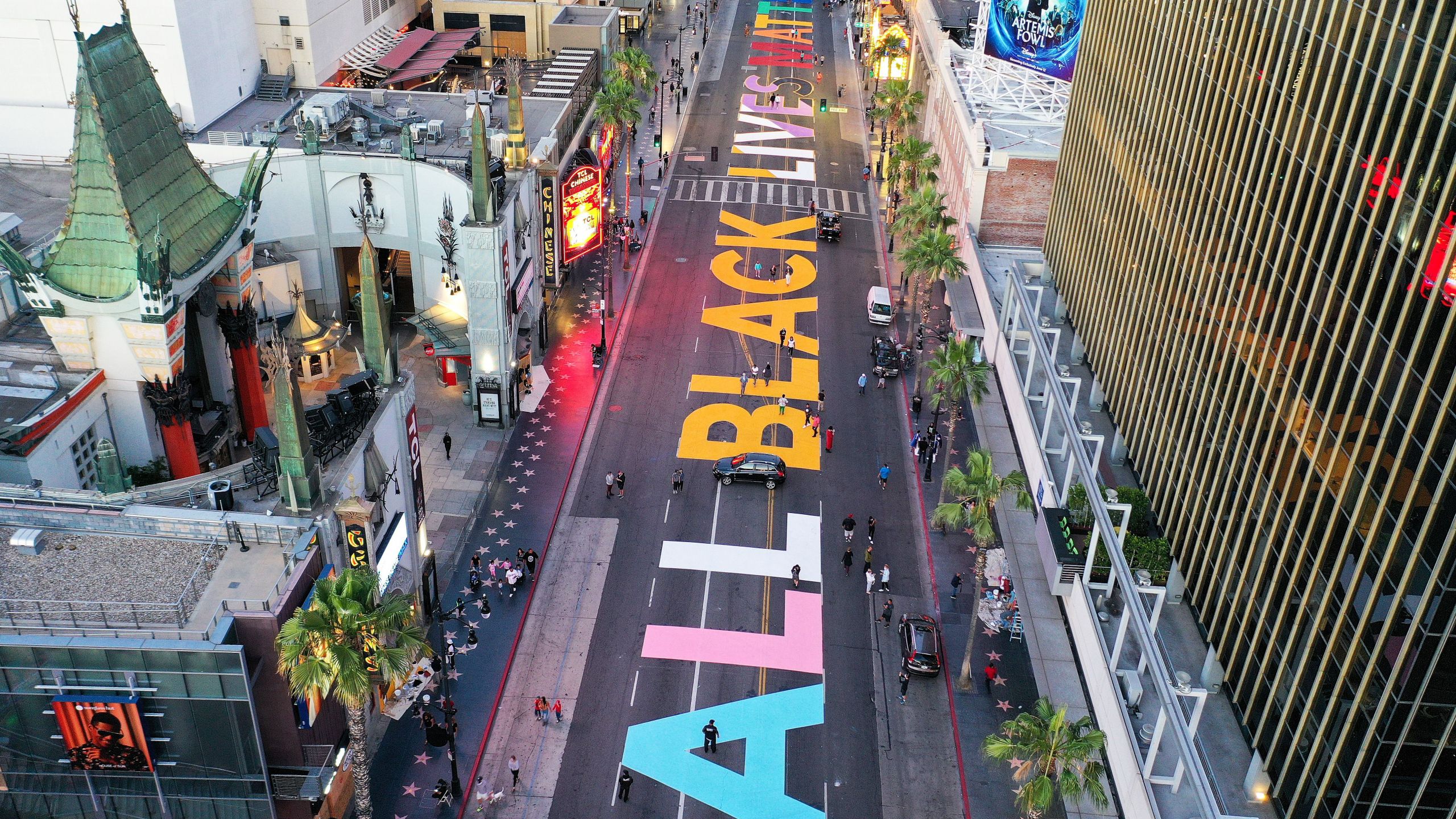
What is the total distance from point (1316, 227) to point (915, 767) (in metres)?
22.1

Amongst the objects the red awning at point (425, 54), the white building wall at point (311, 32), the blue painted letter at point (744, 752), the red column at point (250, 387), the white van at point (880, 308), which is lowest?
the blue painted letter at point (744, 752)

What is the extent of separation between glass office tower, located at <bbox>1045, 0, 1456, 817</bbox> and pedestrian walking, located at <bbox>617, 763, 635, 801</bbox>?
1931cm

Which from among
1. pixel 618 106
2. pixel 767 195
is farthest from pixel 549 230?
pixel 767 195

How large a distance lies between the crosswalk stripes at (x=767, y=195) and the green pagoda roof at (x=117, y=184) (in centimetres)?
5135

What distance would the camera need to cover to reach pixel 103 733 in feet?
107

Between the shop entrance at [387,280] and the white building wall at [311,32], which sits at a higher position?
the white building wall at [311,32]

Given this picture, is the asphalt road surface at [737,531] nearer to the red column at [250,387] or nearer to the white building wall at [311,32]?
the red column at [250,387]

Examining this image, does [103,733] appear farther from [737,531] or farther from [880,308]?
[880,308]

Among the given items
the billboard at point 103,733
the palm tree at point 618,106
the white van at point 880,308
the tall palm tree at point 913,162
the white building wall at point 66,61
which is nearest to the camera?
the billboard at point 103,733

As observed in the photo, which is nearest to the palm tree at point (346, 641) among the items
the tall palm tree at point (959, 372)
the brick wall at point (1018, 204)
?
the tall palm tree at point (959, 372)

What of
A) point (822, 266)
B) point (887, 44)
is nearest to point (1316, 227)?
point (822, 266)

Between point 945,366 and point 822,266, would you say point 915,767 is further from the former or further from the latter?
point 822,266

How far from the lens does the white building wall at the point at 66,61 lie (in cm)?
6331

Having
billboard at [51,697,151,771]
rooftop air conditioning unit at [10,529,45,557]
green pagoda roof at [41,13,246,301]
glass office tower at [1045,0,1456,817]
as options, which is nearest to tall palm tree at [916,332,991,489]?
glass office tower at [1045,0,1456,817]
